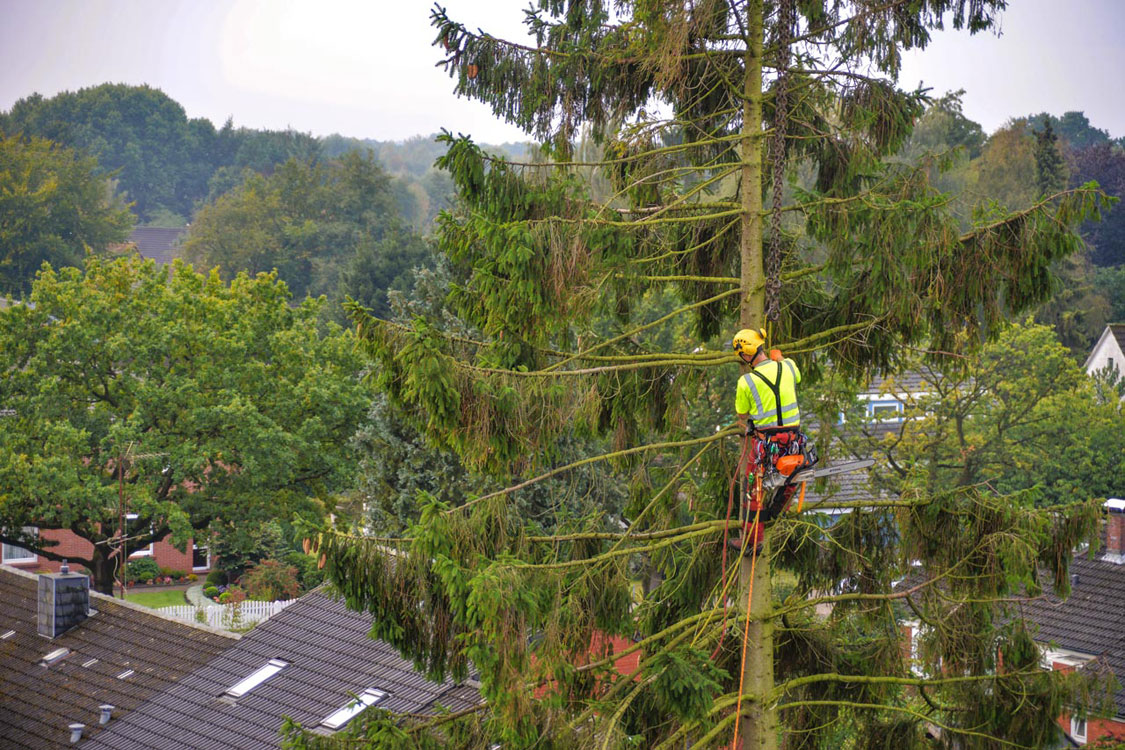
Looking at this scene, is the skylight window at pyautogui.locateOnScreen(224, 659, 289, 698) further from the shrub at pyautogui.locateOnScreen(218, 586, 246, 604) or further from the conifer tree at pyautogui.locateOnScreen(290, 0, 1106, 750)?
the shrub at pyautogui.locateOnScreen(218, 586, 246, 604)

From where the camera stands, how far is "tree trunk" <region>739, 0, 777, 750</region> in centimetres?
949

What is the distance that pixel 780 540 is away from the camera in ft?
33.8

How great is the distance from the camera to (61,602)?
20.5m

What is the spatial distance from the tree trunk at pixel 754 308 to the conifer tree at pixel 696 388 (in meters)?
0.03

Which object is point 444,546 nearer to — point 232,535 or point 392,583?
point 392,583

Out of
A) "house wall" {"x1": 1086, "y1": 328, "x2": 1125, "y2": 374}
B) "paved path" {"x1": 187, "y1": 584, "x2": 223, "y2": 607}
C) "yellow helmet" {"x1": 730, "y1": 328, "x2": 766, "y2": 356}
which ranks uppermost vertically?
"yellow helmet" {"x1": 730, "y1": 328, "x2": 766, "y2": 356}

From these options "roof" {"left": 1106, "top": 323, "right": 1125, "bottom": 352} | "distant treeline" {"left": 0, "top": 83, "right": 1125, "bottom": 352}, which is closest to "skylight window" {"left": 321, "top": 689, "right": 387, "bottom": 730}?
"distant treeline" {"left": 0, "top": 83, "right": 1125, "bottom": 352}

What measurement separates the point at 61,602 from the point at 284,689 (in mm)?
6053

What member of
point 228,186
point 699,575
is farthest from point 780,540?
point 228,186

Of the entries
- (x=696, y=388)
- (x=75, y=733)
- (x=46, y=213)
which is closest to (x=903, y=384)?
(x=75, y=733)

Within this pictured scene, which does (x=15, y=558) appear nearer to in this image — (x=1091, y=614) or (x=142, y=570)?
(x=142, y=570)

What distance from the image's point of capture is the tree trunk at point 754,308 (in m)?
9.49

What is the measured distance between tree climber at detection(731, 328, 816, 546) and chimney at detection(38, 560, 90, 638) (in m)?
15.6

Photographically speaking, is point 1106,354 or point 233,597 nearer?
point 233,597
